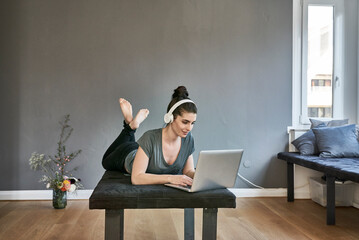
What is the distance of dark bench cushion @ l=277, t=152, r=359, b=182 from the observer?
118 inches

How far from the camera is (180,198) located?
6.40 ft

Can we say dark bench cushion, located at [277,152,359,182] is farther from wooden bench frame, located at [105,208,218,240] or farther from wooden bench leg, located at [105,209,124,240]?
wooden bench leg, located at [105,209,124,240]

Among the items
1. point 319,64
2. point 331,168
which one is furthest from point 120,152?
point 319,64

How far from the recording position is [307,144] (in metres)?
4.16

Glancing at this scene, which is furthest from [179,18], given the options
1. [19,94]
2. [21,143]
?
[21,143]

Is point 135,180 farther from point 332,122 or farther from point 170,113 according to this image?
point 332,122

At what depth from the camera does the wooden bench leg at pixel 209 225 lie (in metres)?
1.94

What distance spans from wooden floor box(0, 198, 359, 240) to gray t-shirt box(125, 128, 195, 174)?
714 mm

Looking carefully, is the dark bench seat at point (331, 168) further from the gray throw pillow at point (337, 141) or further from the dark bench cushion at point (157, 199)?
the dark bench cushion at point (157, 199)

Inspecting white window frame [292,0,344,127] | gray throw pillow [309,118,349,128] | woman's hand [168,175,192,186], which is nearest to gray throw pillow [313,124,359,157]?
gray throw pillow [309,118,349,128]

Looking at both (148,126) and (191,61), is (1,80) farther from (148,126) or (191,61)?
(191,61)

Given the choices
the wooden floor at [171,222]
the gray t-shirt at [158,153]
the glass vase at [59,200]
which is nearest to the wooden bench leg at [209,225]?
the gray t-shirt at [158,153]

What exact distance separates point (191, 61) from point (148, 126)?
879 mm

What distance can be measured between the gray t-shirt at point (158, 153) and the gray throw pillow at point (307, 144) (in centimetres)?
199
